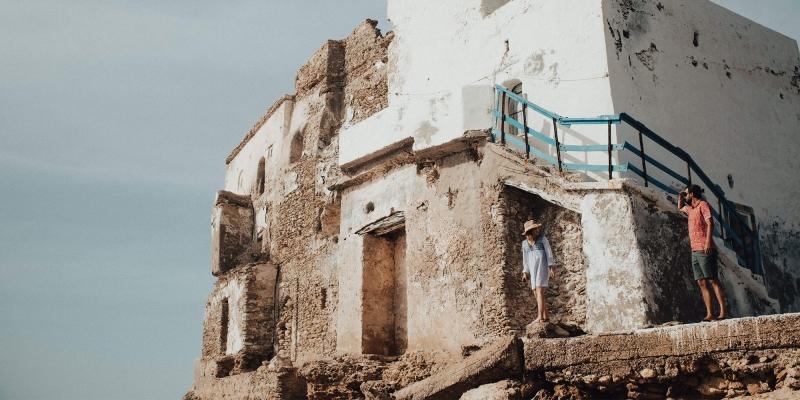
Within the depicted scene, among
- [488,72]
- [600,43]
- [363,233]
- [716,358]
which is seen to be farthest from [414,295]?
[716,358]

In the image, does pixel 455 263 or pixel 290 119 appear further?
pixel 290 119

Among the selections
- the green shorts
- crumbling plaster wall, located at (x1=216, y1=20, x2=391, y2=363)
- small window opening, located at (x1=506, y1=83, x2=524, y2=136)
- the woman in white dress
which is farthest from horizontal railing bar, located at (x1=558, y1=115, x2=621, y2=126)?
crumbling plaster wall, located at (x1=216, y1=20, x2=391, y2=363)

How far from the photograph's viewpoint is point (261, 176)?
17719mm

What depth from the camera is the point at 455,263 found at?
9.72 meters

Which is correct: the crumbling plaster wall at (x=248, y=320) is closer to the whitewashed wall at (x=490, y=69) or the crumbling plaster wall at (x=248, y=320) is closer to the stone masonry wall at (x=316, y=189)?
the stone masonry wall at (x=316, y=189)

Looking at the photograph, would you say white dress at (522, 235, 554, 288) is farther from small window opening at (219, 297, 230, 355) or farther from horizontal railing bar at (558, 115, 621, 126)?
small window opening at (219, 297, 230, 355)

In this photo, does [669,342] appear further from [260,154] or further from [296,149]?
[260,154]

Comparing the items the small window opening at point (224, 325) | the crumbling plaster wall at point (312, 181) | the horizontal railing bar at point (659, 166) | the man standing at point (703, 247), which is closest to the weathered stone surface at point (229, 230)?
the crumbling plaster wall at point (312, 181)

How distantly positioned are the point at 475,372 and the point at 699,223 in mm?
2540

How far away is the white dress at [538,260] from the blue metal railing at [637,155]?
108 centimetres

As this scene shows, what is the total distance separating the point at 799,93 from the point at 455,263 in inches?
243

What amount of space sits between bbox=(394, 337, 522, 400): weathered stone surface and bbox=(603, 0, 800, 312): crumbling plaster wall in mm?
3265

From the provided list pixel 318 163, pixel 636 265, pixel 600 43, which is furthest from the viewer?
pixel 318 163

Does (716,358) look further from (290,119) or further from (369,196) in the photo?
(290,119)
